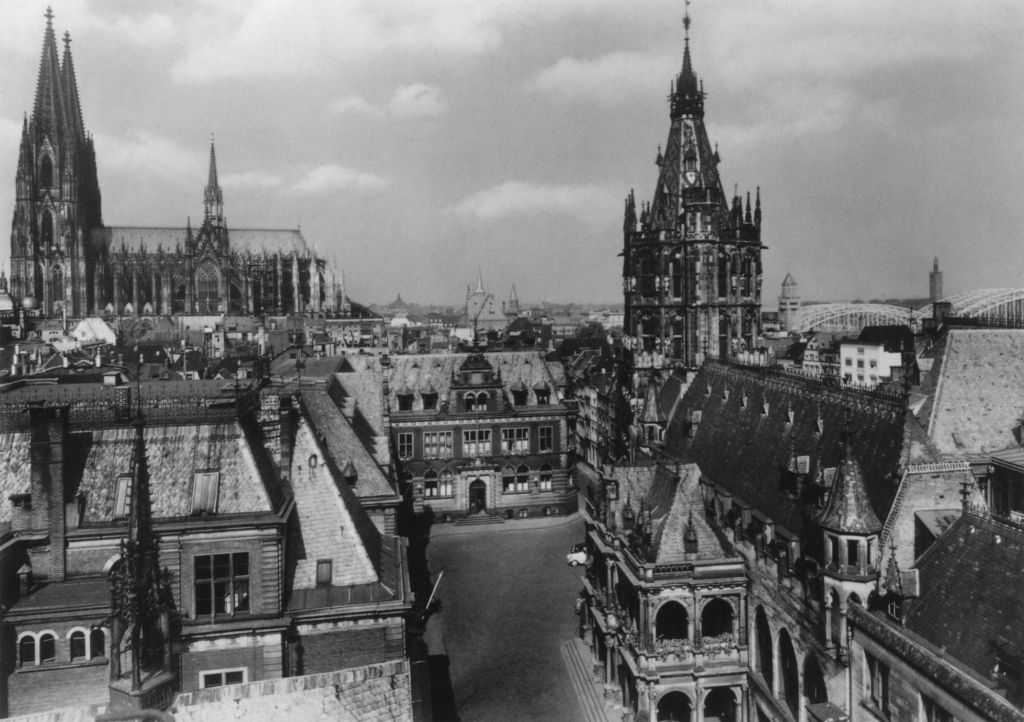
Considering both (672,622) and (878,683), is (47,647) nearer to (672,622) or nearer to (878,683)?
(878,683)

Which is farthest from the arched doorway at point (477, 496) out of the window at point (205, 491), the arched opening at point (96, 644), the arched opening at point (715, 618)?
the arched opening at point (96, 644)

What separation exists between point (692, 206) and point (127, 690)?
52018 millimetres

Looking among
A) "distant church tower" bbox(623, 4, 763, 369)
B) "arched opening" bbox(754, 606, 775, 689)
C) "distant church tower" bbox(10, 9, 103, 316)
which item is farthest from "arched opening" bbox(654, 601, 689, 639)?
"distant church tower" bbox(10, 9, 103, 316)

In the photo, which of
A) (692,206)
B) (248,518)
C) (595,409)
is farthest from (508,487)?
(248,518)

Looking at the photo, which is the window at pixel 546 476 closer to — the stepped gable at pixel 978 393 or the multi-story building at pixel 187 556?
the stepped gable at pixel 978 393

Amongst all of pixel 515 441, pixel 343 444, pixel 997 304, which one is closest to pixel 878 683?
pixel 343 444

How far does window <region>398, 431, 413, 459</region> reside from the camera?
69.8 m

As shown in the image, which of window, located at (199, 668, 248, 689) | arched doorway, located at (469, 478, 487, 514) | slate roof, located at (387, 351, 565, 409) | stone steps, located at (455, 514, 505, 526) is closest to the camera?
window, located at (199, 668, 248, 689)

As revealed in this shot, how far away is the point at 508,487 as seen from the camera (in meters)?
70.5

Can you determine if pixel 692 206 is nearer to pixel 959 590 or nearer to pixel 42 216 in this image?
pixel 959 590

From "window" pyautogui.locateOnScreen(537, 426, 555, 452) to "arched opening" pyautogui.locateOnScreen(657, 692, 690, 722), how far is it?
35564mm

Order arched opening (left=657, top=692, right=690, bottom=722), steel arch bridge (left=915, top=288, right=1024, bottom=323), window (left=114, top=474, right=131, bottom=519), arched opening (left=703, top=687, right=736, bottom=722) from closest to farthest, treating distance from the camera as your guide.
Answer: window (left=114, top=474, right=131, bottom=519)
arched opening (left=657, top=692, right=690, bottom=722)
arched opening (left=703, top=687, right=736, bottom=722)
steel arch bridge (left=915, top=288, right=1024, bottom=323)

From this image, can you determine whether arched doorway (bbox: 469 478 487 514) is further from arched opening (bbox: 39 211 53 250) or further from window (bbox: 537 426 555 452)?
arched opening (bbox: 39 211 53 250)

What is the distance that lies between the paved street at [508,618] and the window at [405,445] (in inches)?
342
